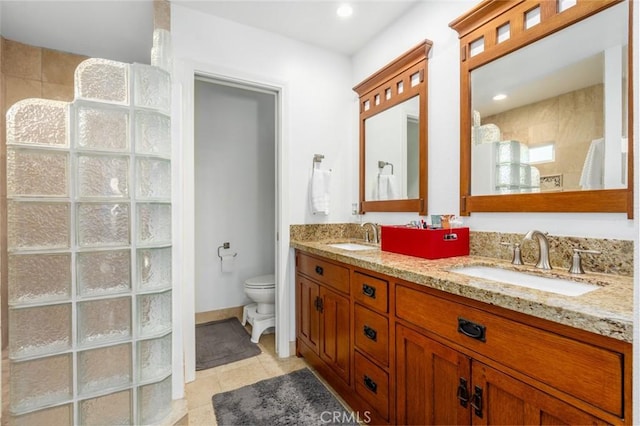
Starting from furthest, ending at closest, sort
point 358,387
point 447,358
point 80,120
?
point 358,387
point 80,120
point 447,358

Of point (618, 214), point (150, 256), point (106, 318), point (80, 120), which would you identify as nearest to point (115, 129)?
point (80, 120)

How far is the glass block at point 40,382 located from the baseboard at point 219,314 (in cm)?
169

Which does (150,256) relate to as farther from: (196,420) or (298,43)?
(298,43)

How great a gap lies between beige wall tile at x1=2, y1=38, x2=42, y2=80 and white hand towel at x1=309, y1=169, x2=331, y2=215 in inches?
96.9

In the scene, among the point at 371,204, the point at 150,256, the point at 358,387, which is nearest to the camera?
the point at 150,256

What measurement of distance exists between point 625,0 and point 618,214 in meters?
0.80

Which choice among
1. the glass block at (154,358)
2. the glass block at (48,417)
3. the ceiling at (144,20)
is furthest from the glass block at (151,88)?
the glass block at (48,417)

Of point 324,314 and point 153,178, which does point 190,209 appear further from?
point 324,314

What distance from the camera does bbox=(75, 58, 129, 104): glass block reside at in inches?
49.1

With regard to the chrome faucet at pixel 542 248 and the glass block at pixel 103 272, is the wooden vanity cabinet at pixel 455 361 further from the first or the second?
the glass block at pixel 103 272

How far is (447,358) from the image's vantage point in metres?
1.06

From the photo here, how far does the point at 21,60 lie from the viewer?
2385 mm

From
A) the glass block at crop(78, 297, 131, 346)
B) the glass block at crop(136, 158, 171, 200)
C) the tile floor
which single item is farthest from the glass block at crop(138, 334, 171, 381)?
the glass block at crop(136, 158, 171, 200)

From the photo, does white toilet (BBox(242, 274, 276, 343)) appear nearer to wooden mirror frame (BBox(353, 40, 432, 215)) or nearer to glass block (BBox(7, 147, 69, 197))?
wooden mirror frame (BBox(353, 40, 432, 215))
